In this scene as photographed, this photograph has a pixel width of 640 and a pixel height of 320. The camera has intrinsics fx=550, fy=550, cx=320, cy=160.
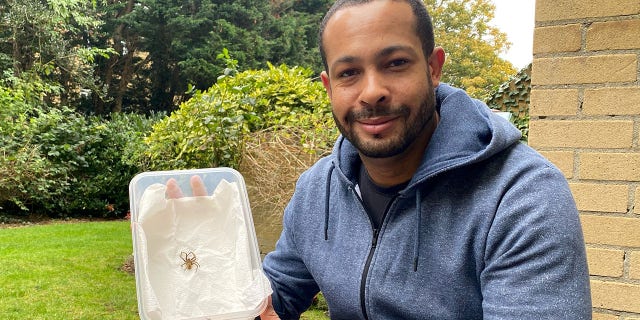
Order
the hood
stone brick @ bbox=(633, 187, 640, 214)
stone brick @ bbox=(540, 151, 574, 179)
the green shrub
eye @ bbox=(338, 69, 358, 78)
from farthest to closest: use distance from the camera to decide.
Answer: the green shrub < stone brick @ bbox=(540, 151, 574, 179) < stone brick @ bbox=(633, 187, 640, 214) < eye @ bbox=(338, 69, 358, 78) < the hood

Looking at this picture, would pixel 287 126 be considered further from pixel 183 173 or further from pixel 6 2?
pixel 6 2

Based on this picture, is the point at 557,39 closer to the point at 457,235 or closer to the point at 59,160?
the point at 457,235

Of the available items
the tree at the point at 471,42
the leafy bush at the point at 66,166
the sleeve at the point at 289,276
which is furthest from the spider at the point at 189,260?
the tree at the point at 471,42

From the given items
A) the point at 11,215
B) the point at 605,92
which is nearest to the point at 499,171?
the point at 605,92

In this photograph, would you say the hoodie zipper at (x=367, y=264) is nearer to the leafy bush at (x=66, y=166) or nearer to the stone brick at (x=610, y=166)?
the stone brick at (x=610, y=166)

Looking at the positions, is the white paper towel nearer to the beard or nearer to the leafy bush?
the beard

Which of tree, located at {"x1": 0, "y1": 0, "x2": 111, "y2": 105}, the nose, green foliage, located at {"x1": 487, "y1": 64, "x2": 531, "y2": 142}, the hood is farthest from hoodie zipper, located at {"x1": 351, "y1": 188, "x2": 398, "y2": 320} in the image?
tree, located at {"x1": 0, "y1": 0, "x2": 111, "y2": 105}

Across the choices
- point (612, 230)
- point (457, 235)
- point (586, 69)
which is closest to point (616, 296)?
point (612, 230)
